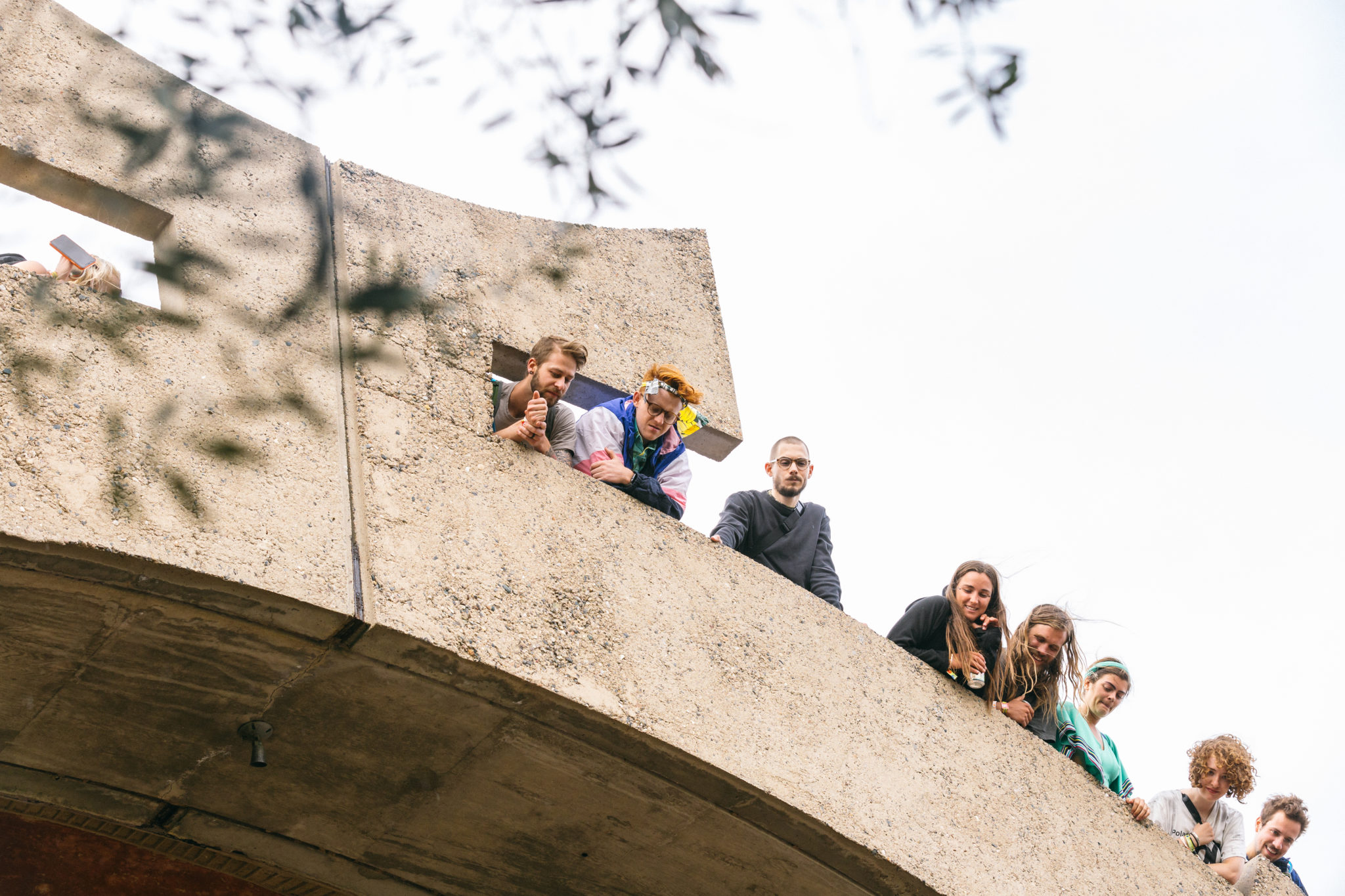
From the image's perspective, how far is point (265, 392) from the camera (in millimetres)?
3572

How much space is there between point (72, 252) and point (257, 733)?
156 centimetres

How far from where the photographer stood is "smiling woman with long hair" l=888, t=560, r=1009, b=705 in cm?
477

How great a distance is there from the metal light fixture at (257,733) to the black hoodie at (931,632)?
2.42m

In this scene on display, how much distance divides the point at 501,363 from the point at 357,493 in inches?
42.9

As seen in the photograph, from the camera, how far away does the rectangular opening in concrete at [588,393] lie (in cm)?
445

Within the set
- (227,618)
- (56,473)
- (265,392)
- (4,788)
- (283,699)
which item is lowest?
(4,788)

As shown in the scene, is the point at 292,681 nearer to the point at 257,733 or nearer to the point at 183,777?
the point at 257,733

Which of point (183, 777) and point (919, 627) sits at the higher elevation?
point (919, 627)

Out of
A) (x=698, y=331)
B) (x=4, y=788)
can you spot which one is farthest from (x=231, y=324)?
(x=698, y=331)

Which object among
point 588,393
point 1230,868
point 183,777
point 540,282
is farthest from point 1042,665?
point 183,777

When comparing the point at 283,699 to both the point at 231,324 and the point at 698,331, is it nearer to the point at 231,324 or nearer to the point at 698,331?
the point at 231,324

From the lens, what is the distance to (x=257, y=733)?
3.65 meters

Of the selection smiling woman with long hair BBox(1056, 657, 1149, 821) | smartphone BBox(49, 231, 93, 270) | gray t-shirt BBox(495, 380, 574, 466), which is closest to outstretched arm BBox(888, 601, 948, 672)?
smiling woman with long hair BBox(1056, 657, 1149, 821)

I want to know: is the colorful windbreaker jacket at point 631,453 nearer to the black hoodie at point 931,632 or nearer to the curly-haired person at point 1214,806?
the black hoodie at point 931,632
